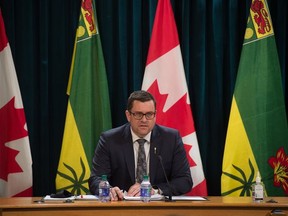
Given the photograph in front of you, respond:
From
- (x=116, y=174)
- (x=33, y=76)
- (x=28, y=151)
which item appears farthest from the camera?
(x=33, y=76)

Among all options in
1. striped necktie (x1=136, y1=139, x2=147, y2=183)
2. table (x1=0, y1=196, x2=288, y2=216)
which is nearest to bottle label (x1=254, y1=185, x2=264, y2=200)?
table (x1=0, y1=196, x2=288, y2=216)

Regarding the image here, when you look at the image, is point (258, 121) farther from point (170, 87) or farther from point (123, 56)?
point (123, 56)

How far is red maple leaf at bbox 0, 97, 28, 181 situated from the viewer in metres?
4.82

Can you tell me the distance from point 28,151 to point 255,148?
81.1 inches

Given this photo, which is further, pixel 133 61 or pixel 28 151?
pixel 133 61

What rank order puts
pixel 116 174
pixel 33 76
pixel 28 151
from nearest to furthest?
1. pixel 116 174
2. pixel 28 151
3. pixel 33 76

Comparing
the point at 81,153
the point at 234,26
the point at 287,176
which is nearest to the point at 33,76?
the point at 81,153

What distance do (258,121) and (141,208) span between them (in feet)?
6.46

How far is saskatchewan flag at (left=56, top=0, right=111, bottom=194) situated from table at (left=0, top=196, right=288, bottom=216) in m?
1.42

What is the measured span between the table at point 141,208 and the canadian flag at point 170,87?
1.45 metres

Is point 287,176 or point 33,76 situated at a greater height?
point 33,76

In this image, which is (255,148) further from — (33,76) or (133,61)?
(33,76)

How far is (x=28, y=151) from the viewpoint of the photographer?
191 inches

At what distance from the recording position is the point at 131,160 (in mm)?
4027
